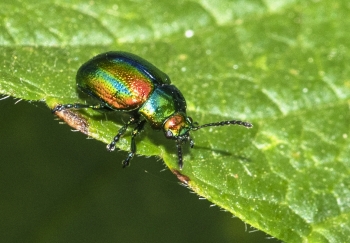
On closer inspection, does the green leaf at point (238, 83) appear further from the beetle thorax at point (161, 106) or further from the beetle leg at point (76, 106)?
the beetle thorax at point (161, 106)

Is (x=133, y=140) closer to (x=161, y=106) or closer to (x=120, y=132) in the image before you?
(x=120, y=132)

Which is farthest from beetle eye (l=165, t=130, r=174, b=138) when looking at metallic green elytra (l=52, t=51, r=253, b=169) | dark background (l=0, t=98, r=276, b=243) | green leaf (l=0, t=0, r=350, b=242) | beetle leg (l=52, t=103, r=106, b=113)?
Result: dark background (l=0, t=98, r=276, b=243)

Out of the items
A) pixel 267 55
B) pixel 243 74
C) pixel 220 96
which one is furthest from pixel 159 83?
pixel 267 55

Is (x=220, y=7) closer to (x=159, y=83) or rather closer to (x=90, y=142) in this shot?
(x=159, y=83)

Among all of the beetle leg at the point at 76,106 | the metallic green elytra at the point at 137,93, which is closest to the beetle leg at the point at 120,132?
the metallic green elytra at the point at 137,93

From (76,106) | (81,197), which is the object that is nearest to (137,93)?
(76,106)
